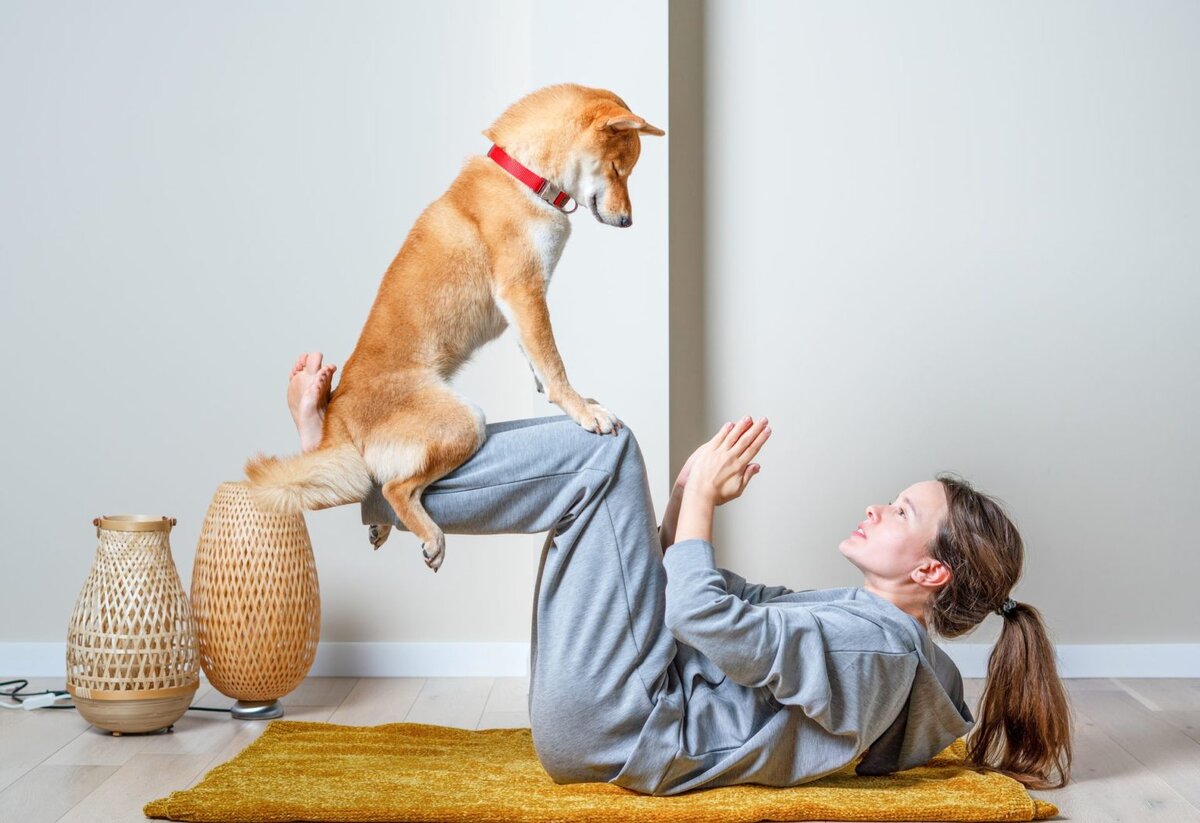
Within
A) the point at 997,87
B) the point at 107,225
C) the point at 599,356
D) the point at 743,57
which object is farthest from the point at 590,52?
the point at 107,225

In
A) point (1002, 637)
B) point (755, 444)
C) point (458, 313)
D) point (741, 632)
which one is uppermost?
point (458, 313)

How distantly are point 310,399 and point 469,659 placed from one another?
146 centimetres

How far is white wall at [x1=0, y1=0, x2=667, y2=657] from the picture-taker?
10.2 feet

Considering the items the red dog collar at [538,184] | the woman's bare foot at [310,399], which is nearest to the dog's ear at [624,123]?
the red dog collar at [538,184]

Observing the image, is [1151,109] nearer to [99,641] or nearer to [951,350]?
[951,350]

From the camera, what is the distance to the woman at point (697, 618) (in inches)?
69.6

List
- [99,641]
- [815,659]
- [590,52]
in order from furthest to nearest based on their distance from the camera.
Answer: [590,52], [99,641], [815,659]

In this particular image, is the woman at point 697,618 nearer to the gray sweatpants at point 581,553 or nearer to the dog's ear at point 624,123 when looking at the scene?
the gray sweatpants at point 581,553

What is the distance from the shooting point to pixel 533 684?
1888mm

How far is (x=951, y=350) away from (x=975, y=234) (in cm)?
30

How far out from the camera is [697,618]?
1699mm

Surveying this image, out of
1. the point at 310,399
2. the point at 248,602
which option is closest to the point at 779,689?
the point at 310,399

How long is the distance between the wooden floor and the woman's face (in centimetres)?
47

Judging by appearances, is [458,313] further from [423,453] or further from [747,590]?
[747,590]
